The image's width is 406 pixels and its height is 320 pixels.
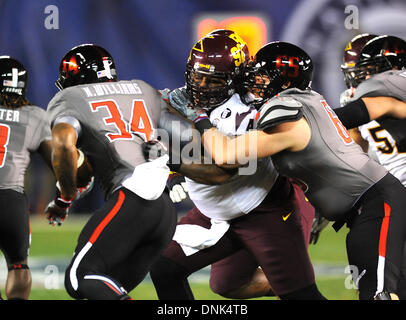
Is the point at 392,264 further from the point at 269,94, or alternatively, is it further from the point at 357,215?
the point at 269,94

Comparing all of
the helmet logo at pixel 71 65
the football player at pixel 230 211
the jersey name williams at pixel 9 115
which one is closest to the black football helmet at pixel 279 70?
the football player at pixel 230 211

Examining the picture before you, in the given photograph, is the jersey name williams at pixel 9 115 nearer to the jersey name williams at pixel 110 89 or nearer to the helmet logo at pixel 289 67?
the jersey name williams at pixel 110 89

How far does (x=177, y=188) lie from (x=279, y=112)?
0.92m

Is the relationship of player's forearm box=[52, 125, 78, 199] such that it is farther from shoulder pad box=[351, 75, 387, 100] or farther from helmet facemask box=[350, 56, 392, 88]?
helmet facemask box=[350, 56, 392, 88]

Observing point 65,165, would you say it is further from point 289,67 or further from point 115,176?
point 289,67

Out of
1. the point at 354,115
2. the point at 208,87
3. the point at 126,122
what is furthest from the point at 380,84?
the point at 126,122

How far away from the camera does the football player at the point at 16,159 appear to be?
3.90 metres

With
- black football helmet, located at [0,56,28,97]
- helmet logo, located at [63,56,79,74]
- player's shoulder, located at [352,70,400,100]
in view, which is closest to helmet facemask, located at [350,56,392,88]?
player's shoulder, located at [352,70,400,100]

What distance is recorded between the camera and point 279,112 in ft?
9.53

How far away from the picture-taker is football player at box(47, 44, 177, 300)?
2688 millimetres

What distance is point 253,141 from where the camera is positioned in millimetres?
2969

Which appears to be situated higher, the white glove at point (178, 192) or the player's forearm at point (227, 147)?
the player's forearm at point (227, 147)

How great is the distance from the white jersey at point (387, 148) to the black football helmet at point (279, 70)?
777mm

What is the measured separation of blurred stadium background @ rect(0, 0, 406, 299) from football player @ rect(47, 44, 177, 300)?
4.58 meters
